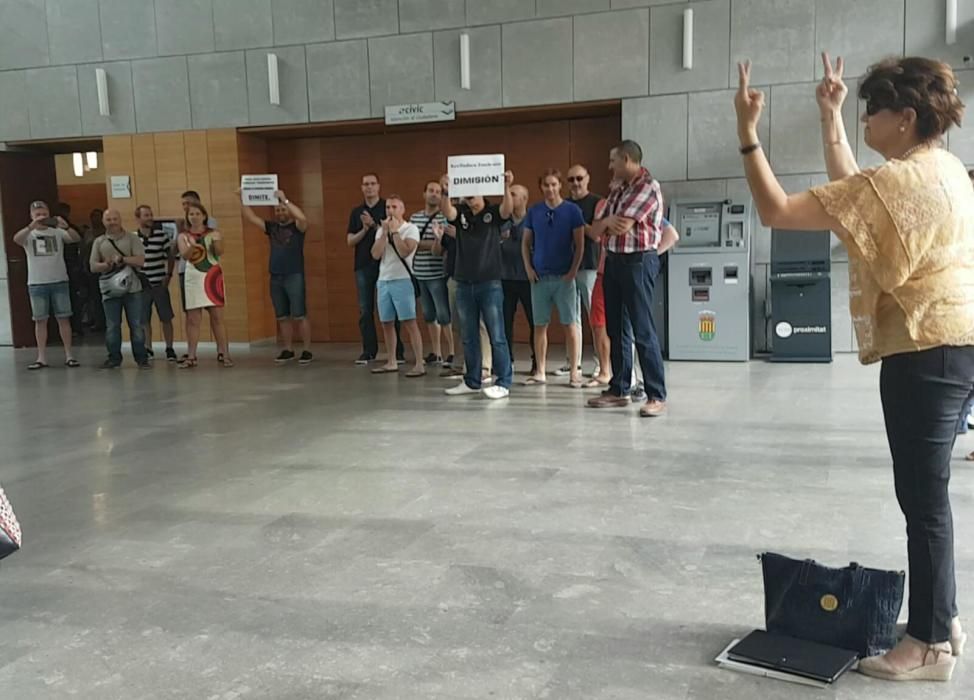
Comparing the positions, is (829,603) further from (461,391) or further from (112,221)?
(112,221)

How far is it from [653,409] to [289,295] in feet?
14.7

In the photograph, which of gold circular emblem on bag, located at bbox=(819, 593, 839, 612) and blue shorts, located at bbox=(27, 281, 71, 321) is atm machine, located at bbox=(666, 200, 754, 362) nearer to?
gold circular emblem on bag, located at bbox=(819, 593, 839, 612)

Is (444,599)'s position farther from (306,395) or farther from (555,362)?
(555,362)

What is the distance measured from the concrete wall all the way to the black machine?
529 millimetres

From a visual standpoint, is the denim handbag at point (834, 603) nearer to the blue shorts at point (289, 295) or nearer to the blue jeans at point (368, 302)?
the blue jeans at point (368, 302)

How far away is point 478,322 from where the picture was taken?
6.63 metres

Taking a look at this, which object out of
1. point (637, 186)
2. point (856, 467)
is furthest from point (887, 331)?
point (637, 186)

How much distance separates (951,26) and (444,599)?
7395 mm

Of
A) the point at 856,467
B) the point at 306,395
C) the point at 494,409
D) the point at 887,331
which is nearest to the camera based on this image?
the point at 887,331

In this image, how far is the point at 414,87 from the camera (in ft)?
31.1

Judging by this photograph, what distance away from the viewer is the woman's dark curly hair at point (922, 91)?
211cm

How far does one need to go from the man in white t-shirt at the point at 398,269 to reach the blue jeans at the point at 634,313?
215cm

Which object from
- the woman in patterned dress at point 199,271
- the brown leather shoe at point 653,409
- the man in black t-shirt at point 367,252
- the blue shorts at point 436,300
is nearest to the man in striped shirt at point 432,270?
the blue shorts at point 436,300

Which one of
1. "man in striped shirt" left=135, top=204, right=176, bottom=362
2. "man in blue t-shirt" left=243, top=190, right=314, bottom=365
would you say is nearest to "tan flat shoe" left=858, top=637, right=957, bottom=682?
"man in blue t-shirt" left=243, top=190, right=314, bottom=365
